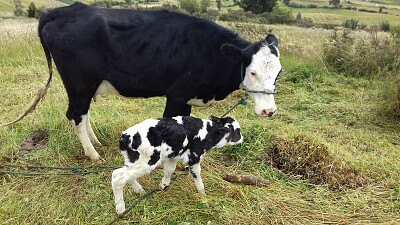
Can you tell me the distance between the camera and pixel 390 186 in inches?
180

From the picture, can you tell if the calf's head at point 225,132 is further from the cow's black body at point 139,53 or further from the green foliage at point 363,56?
the green foliage at point 363,56

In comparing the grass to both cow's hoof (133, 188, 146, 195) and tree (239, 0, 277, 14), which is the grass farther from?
tree (239, 0, 277, 14)

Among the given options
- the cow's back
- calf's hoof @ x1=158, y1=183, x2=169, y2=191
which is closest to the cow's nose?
the cow's back

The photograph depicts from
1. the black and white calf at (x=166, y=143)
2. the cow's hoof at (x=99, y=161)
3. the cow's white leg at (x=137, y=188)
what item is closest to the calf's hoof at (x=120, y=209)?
the black and white calf at (x=166, y=143)

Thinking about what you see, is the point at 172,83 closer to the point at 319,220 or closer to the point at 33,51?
the point at 319,220

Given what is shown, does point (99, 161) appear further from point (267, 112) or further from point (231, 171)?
point (267, 112)

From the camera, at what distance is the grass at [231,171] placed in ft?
12.9

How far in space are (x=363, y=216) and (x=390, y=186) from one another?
767mm

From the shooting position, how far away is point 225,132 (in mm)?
3863

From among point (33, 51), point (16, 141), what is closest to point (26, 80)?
point (33, 51)

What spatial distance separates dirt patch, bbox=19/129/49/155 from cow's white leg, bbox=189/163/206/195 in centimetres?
231

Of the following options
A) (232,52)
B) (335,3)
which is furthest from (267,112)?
(335,3)

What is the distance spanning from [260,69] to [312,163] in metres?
1.55

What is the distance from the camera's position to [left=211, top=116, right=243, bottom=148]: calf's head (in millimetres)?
3846
